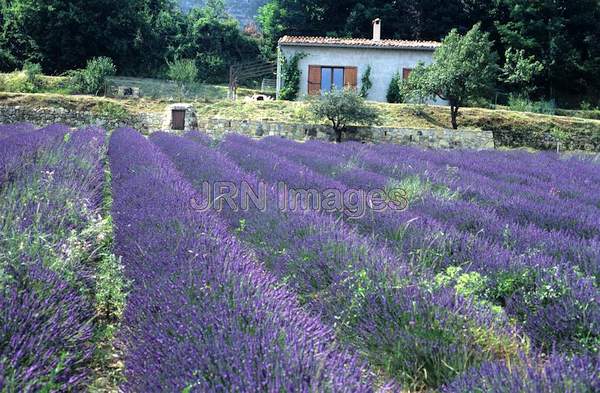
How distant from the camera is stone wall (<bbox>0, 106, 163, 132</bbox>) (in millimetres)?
16906

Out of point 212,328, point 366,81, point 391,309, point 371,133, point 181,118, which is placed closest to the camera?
point 212,328

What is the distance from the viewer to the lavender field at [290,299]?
5.63 feet

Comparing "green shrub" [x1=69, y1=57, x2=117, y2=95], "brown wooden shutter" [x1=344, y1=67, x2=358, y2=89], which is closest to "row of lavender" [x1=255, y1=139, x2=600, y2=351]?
"brown wooden shutter" [x1=344, y1=67, x2=358, y2=89]

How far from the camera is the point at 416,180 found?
595cm

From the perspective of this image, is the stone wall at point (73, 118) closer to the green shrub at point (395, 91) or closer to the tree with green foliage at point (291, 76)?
the tree with green foliage at point (291, 76)

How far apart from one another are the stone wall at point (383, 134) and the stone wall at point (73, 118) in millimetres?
2782

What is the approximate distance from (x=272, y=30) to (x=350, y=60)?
10.4 meters

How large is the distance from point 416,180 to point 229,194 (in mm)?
2180

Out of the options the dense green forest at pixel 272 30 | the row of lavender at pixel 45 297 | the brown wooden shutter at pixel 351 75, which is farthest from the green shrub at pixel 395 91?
the row of lavender at pixel 45 297

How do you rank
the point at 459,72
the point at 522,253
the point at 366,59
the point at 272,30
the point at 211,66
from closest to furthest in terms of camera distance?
the point at 522,253 < the point at 459,72 < the point at 366,59 < the point at 211,66 < the point at 272,30

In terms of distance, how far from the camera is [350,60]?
836 inches

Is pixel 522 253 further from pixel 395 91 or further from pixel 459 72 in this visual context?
pixel 395 91

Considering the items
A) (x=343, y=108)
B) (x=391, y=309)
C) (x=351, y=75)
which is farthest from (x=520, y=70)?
(x=391, y=309)

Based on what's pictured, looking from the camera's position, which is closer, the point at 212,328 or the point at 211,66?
the point at 212,328
